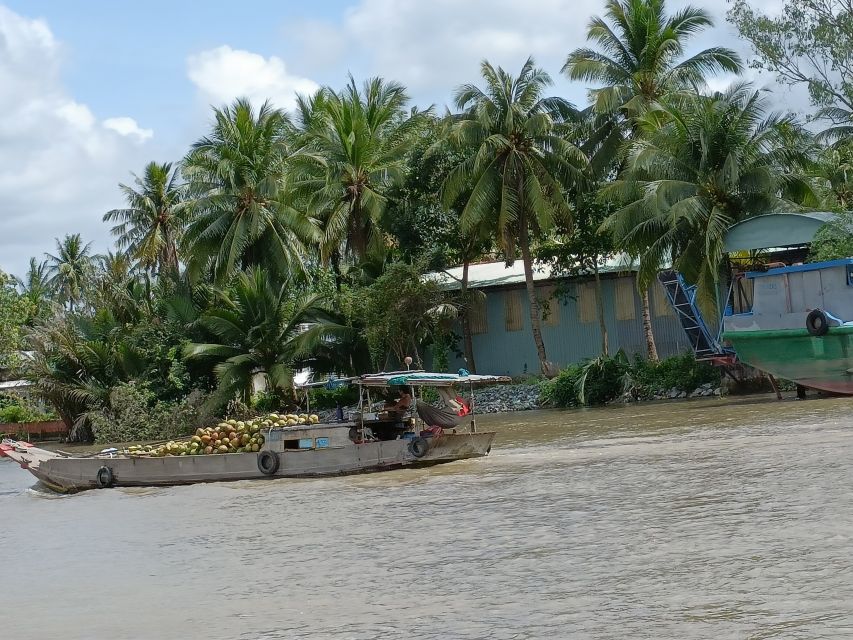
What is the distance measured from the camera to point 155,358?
3712 centimetres

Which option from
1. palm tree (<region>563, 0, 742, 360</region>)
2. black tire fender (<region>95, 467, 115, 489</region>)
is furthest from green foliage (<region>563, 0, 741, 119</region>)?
black tire fender (<region>95, 467, 115, 489</region>)

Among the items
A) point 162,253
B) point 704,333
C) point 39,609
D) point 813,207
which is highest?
point 162,253

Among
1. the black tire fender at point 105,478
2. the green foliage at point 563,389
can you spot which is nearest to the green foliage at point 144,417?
the green foliage at point 563,389

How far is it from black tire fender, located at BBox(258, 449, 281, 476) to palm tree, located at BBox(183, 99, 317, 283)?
18833mm

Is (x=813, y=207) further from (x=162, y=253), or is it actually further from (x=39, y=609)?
(x=162, y=253)

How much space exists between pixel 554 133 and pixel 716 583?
27612 mm

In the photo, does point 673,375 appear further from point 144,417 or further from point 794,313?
point 144,417

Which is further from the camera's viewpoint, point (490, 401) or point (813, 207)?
point (490, 401)

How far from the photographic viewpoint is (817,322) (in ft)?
72.9

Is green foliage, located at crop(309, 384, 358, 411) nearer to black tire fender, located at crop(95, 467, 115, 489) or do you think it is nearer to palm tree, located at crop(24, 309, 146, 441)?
palm tree, located at crop(24, 309, 146, 441)

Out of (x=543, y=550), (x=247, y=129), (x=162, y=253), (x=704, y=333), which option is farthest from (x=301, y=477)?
(x=162, y=253)

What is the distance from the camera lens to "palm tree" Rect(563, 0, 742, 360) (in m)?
31.7

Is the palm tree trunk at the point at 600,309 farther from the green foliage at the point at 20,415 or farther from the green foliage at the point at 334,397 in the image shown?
the green foliage at the point at 20,415

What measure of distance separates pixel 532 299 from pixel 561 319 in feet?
8.04
